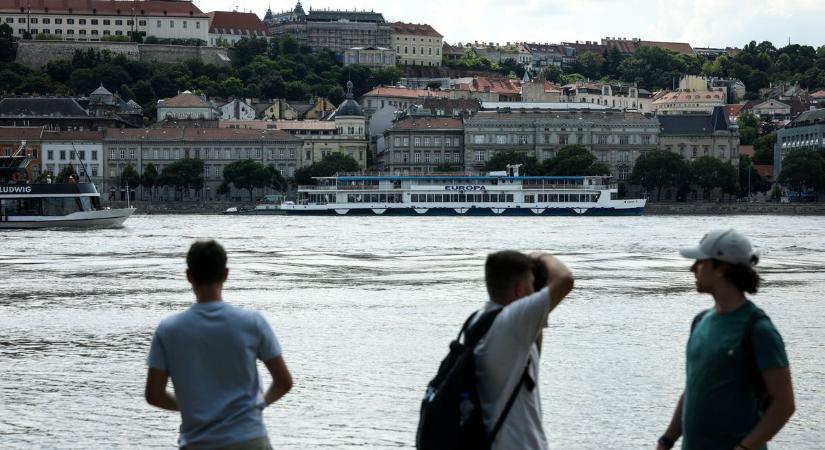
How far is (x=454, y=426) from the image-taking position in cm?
660

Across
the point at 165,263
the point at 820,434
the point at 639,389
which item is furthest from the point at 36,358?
the point at 165,263

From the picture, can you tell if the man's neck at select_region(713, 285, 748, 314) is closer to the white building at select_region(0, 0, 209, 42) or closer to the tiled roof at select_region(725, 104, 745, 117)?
the tiled roof at select_region(725, 104, 745, 117)

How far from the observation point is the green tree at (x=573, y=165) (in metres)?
131

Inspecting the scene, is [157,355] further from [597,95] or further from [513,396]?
[597,95]

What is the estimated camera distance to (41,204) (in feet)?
235

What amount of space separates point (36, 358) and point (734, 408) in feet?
42.9

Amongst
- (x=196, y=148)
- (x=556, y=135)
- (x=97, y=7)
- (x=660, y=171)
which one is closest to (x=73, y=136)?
(x=196, y=148)

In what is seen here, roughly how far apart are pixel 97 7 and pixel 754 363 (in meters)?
198

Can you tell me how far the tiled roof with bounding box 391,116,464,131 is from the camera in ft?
489

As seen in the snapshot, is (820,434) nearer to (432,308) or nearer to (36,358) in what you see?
(36,358)

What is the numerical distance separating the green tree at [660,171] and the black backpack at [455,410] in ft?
415

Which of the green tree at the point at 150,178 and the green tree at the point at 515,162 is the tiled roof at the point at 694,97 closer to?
the green tree at the point at 515,162

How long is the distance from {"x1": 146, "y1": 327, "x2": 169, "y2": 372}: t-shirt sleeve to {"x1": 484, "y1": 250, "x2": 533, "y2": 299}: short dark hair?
1.48m

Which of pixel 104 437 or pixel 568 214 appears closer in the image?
pixel 104 437
